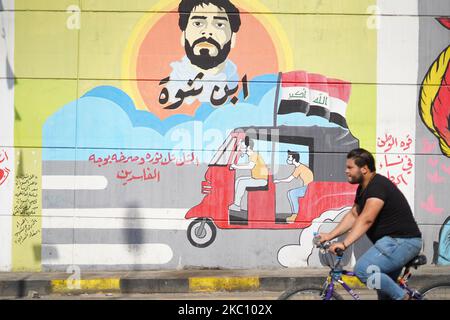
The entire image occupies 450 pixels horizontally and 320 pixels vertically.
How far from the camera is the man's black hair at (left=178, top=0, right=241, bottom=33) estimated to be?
9.18 metres

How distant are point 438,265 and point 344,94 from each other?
2.87m

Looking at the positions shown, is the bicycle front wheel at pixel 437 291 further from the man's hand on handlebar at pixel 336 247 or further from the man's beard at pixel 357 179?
the man's beard at pixel 357 179

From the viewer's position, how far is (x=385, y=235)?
511cm

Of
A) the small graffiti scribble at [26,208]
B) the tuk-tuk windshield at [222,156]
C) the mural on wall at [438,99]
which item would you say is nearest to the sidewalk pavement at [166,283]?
the small graffiti scribble at [26,208]

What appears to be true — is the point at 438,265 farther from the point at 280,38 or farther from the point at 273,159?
the point at 280,38

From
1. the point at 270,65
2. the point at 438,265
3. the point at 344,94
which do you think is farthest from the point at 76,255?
the point at 438,265

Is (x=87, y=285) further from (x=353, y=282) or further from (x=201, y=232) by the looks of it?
(x=353, y=282)

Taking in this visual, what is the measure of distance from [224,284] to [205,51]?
11.2 ft

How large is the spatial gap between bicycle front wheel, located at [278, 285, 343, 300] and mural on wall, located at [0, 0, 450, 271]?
4029 mm

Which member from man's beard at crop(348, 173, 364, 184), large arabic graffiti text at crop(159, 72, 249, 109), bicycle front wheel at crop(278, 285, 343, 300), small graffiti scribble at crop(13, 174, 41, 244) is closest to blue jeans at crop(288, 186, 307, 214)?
large arabic graffiti text at crop(159, 72, 249, 109)

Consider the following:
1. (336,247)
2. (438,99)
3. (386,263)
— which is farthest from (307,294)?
(438,99)

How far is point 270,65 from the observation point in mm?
9203

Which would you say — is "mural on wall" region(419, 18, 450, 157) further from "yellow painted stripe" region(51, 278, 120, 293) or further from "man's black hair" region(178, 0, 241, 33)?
"yellow painted stripe" region(51, 278, 120, 293)

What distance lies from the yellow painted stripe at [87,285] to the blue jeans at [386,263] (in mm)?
4355
